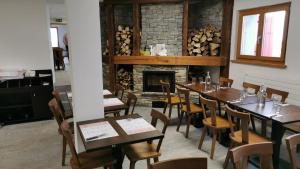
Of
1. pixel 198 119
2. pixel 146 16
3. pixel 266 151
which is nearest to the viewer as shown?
pixel 266 151

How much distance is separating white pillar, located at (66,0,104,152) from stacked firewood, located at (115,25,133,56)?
3.33 meters

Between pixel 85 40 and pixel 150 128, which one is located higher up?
pixel 85 40

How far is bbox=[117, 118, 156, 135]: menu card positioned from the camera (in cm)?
212

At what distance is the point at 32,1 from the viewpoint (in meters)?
4.88

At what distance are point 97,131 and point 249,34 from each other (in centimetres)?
387

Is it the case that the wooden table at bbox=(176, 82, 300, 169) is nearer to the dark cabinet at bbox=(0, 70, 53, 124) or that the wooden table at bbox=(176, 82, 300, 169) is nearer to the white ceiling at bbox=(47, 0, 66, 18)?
the dark cabinet at bbox=(0, 70, 53, 124)

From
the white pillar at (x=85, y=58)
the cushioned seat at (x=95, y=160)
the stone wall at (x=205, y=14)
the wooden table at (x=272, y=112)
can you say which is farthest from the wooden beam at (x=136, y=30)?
the cushioned seat at (x=95, y=160)

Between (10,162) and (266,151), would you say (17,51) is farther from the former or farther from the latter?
(266,151)

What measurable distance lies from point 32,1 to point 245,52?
15.5ft

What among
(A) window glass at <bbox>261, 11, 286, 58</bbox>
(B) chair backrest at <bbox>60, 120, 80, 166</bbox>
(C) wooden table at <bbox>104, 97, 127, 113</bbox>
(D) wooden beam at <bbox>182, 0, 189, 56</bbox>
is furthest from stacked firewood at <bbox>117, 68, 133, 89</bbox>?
(B) chair backrest at <bbox>60, 120, 80, 166</bbox>

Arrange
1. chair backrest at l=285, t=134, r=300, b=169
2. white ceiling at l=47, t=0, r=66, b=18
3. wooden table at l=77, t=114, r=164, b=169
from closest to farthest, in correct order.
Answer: chair backrest at l=285, t=134, r=300, b=169
wooden table at l=77, t=114, r=164, b=169
white ceiling at l=47, t=0, r=66, b=18

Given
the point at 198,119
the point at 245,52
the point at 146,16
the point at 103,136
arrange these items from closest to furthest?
the point at 103,136, the point at 198,119, the point at 245,52, the point at 146,16

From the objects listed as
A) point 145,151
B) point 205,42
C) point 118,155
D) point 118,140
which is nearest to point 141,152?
point 145,151

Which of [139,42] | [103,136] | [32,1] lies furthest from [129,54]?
[103,136]
